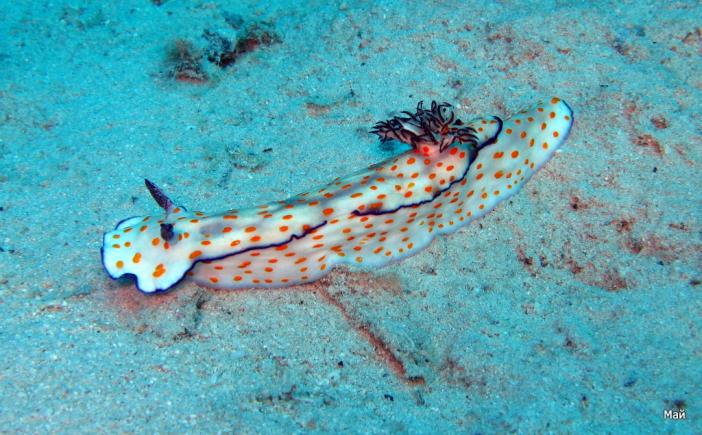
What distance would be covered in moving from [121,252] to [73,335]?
0.63 meters

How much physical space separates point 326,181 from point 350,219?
3.70ft

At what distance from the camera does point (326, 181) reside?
495cm

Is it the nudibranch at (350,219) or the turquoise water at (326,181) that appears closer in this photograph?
the turquoise water at (326,181)

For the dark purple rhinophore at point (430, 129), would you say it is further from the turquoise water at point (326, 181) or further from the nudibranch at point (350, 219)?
the turquoise water at point (326, 181)

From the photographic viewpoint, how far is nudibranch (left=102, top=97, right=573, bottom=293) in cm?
363

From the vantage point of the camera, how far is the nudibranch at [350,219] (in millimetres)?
3633

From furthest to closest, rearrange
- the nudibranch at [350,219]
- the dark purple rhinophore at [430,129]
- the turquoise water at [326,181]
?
the dark purple rhinophore at [430,129] → the nudibranch at [350,219] → the turquoise water at [326,181]

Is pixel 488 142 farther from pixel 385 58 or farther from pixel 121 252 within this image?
pixel 121 252

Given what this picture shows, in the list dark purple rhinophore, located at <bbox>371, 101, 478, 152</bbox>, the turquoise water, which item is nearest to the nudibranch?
dark purple rhinophore, located at <bbox>371, 101, 478, 152</bbox>

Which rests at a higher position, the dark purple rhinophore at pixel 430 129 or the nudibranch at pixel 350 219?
the dark purple rhinophore at pixel 430 129

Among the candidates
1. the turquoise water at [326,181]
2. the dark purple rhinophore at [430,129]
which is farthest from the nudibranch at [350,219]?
the turquoise water at [326,181]

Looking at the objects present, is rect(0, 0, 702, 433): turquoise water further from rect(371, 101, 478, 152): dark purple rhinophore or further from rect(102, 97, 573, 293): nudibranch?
rect(371, 101, 478, 152): dark purple rhinophore

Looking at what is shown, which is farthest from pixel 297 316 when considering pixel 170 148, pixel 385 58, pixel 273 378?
pixel 385 58

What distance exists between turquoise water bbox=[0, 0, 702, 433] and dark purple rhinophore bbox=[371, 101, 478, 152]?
2.85ft
